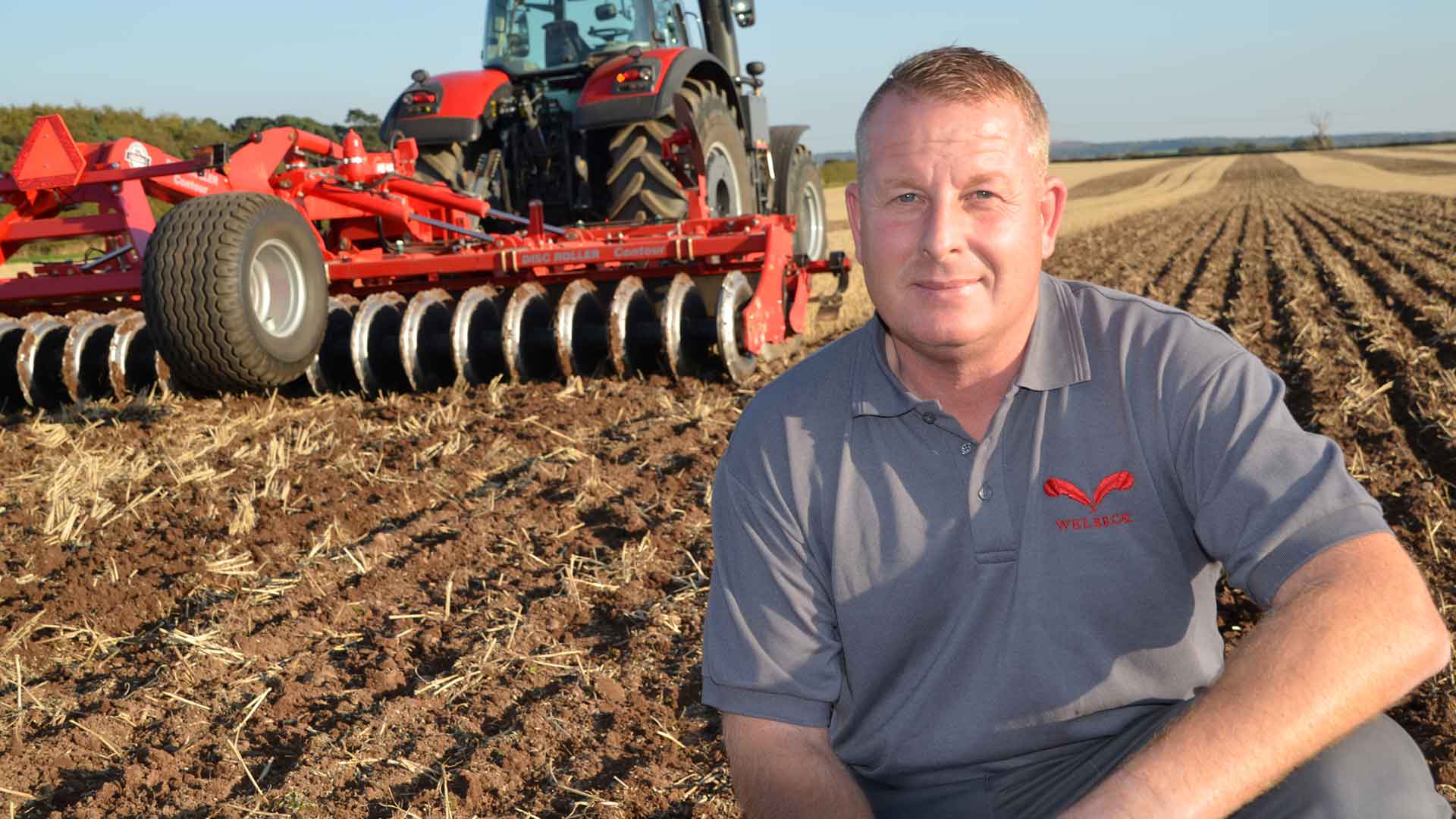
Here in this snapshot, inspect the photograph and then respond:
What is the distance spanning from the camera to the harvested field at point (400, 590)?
103 inches

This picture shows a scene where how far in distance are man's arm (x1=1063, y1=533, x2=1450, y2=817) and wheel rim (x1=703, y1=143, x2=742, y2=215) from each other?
20.0 feet

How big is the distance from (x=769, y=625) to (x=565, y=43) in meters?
7.00

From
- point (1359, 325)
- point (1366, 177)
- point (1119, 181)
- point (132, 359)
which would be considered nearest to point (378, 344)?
point (132, 359)

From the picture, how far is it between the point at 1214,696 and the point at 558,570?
97.0 inches

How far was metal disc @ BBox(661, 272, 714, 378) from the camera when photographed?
617 cm

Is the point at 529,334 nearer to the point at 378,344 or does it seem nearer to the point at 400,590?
the point at 378,344

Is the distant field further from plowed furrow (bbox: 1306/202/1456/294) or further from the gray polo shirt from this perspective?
the gray polo shirt

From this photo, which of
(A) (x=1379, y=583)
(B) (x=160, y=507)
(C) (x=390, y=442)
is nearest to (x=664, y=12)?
(C) (x=390, y=442)

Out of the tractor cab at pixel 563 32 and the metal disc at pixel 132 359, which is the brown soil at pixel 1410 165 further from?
the metal disc at pixel 132 359

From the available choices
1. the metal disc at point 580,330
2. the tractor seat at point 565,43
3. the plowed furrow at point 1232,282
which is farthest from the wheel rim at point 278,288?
the plowed furrow at point 1232,282

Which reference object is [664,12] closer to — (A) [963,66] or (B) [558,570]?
(B) [558,570]

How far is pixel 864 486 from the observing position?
180 centimetres

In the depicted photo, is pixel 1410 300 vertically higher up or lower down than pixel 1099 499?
lower down

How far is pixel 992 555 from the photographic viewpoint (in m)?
1.74
